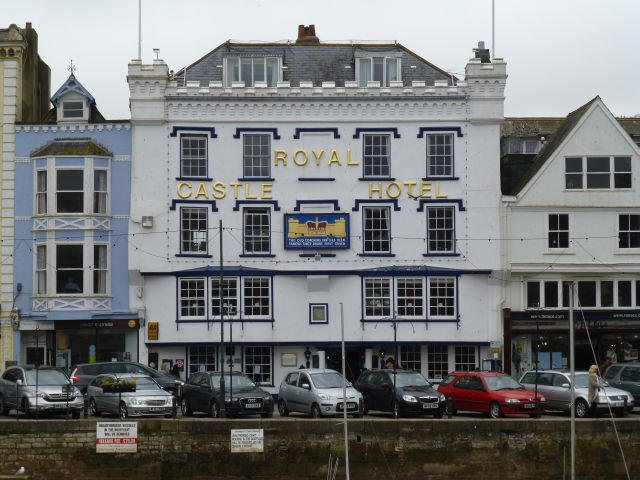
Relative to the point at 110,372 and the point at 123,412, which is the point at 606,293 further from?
the point at 123,412

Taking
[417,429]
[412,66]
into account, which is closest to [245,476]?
[417,429]

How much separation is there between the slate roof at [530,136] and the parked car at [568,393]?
1427cm

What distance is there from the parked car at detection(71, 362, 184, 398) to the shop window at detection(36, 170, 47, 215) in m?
11.2

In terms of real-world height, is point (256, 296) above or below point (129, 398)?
above

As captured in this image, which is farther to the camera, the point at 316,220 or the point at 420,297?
the point at 420,297

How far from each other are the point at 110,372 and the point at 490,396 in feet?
46.8

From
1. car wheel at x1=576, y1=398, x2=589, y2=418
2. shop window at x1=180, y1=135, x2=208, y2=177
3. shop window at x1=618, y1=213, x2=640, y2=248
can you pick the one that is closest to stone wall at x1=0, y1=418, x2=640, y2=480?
car wheel at x1=576, y1=398, x2=589, y2=418

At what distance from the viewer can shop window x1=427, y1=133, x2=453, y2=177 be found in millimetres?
Answer: 58562

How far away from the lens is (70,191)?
5769 cm

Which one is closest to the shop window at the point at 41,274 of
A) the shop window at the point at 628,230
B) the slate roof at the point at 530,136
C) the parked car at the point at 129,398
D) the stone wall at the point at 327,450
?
the parked car at the point at 129,398

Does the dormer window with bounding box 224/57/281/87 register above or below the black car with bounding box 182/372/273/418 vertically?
above

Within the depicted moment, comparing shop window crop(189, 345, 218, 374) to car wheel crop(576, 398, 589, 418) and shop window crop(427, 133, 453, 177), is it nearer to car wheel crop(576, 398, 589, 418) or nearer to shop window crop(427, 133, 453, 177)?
shop window crop(427, 133, 453, 177)

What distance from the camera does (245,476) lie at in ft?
133

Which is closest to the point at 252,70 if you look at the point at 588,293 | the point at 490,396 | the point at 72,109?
the point at 72,109
